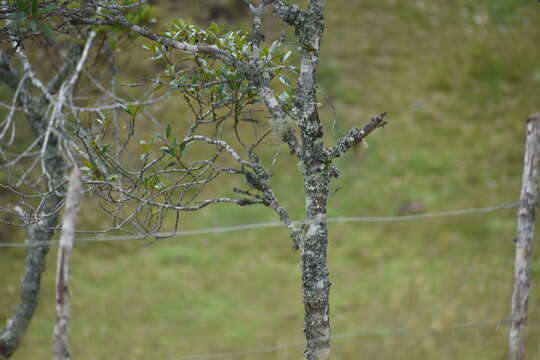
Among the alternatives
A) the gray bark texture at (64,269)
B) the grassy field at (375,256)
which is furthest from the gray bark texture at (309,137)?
the grassy field at (375,256)

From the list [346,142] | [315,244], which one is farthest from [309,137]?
[315,244]

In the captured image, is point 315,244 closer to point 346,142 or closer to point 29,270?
point 346,142

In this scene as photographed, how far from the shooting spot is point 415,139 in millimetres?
7605

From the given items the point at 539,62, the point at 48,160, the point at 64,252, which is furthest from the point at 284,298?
the point at 539,62

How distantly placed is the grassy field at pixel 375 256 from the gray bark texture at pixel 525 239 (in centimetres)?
97

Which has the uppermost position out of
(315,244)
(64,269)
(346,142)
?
(346,142)

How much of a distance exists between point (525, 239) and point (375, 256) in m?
2.88

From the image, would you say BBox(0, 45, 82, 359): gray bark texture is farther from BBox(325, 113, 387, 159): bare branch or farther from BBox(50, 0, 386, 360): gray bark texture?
BBox(325, 113, 387, 159): bare branch

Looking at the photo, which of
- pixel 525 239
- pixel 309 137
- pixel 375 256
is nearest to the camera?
pixel 309 137

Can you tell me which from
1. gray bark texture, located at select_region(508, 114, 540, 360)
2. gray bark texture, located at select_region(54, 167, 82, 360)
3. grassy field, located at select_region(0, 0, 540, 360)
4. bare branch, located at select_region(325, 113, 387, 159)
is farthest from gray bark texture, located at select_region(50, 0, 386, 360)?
grassy field, located at select_region(0, 0, 540, 360)

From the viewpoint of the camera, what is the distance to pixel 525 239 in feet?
10.6

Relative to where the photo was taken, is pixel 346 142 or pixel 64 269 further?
pixel 346 142

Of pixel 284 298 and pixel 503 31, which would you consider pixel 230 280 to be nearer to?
pixel 284 298

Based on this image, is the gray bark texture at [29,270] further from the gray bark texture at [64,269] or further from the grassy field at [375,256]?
the gray bark texture at [64,269]
